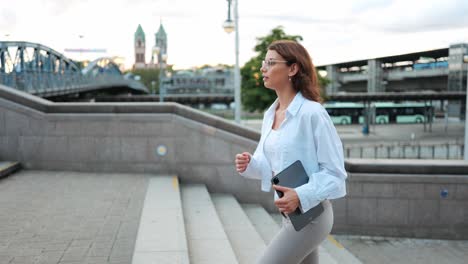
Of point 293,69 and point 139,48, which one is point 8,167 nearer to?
point 293,69

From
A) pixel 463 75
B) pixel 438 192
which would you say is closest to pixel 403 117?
pixel 463 75

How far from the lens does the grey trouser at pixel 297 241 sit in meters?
2.34

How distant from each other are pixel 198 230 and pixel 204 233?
155 millimetres

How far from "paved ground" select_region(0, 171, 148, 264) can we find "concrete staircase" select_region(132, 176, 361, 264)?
214 mm

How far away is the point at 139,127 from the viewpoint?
8406mm

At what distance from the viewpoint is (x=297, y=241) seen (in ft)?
7.69

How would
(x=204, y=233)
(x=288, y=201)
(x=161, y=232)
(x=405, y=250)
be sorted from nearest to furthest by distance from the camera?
1. (x=288, y=201)
2. (x=161, y=232)
3. (x=204, y=233)
4. (x=405, y=250)

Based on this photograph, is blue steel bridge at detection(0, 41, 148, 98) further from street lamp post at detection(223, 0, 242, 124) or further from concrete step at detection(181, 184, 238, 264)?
concrete step at detection(181, 184, 238, 264)

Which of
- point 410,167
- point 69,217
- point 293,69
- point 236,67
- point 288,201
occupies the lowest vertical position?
point 69,217

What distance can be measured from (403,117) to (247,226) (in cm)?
5494

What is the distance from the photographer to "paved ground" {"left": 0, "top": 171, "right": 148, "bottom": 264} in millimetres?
4316

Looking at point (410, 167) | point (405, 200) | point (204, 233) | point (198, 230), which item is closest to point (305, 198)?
point (204, 233)

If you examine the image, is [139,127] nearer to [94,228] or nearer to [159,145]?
[159,145]

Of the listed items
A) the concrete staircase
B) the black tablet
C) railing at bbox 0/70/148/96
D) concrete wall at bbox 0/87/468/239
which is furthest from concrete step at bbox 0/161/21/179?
railing at bbox 0/70/148/96
